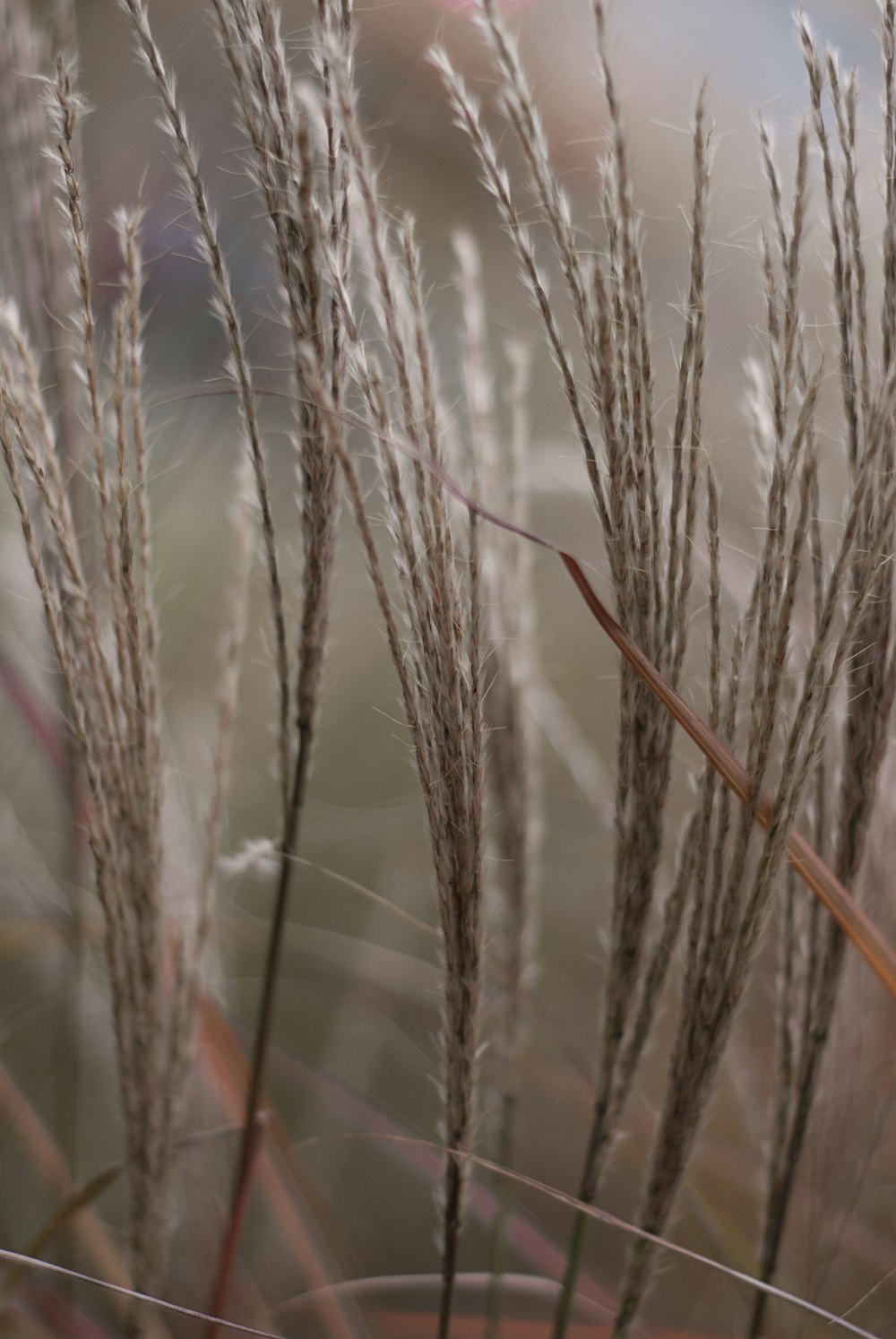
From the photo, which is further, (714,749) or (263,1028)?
(263,1028)

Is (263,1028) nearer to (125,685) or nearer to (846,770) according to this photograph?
(125,685)

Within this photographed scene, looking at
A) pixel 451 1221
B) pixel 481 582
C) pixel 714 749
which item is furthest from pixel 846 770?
pixel 451 1221

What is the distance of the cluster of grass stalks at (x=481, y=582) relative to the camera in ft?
1.38

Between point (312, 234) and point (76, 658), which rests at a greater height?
point (312, 234)

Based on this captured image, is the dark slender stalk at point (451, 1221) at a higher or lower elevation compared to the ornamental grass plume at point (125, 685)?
lower

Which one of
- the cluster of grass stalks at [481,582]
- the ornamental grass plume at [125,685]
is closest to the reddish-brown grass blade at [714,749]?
the cluster of grass stalks at [481,582]

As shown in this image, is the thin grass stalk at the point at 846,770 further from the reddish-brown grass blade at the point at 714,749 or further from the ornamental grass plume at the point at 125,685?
the ornamental grass plume at the point at 125,685

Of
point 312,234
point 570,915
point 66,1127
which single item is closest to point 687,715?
point 312,234

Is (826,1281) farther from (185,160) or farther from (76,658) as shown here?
(185,160)

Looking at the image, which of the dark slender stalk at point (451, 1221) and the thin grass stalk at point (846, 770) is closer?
the thin grass stalk at point (846, 770)

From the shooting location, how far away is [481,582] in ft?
1.59

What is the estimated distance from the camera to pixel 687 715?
0.45 metres

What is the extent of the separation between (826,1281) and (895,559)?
568mm

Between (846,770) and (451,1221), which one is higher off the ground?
(846,770)
